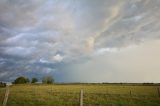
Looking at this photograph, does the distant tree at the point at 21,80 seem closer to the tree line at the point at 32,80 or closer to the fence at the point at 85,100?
the tree line at the point at 32,80

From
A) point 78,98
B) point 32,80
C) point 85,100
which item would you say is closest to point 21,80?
point 32,80

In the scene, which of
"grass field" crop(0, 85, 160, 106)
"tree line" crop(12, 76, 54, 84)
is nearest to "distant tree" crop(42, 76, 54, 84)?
"tree line" crop(12, 76, 54, 84)

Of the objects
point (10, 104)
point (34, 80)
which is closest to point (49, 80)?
point (34, 80)

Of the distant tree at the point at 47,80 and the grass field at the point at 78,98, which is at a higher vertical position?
the distant tree at the point at 47,80

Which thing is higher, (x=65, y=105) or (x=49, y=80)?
(x=49, y=80)

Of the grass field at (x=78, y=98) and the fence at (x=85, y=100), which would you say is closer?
the fence at (x=85, y=100)

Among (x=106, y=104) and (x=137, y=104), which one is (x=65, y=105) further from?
(x=137, y=104)

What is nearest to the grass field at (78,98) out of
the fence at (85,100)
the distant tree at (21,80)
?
the fence at (85,100)

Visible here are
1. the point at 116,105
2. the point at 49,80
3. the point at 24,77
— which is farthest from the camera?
the point at 49,80

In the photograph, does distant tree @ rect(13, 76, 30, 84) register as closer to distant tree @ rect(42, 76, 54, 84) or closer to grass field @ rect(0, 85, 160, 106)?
distant tree @ rect(42, 76, 54, 84)

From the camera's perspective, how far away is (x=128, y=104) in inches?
1184

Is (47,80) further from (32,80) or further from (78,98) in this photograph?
(78,98)

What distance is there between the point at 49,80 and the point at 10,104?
14300 centimetres

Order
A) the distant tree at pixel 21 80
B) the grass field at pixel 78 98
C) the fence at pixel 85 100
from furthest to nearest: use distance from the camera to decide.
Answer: the distant tree at pixel 21 80
the grass field at pixel 78 98
the fence at pixel 85 100
